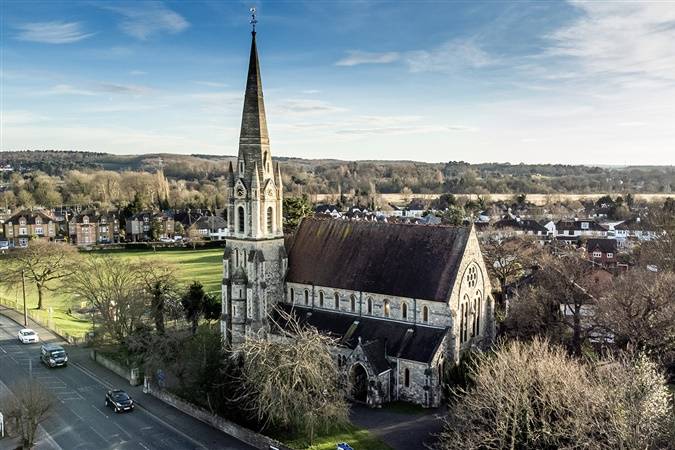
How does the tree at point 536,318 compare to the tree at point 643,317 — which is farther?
the tree at point 536,318

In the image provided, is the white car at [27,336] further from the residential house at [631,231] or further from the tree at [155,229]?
the residential house at [631,231]

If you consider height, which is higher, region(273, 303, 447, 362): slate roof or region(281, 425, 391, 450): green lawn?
region(273, 303, 447, 362): slate roof

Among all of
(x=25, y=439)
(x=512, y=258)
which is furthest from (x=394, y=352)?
(x=512, y=258)

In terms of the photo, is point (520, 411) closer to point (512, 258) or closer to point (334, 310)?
point (334, 310)

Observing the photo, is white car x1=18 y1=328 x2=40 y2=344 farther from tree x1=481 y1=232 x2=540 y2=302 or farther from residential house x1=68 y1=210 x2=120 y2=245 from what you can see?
residential house x1=68 y1=210 x2=120 y2=245

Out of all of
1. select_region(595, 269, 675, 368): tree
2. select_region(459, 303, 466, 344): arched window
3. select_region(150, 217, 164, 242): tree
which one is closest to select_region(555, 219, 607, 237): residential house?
select_region(595, 269, 675, 368): tree

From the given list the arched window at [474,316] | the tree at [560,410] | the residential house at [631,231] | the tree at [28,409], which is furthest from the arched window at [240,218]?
the residential house at [631,231]
